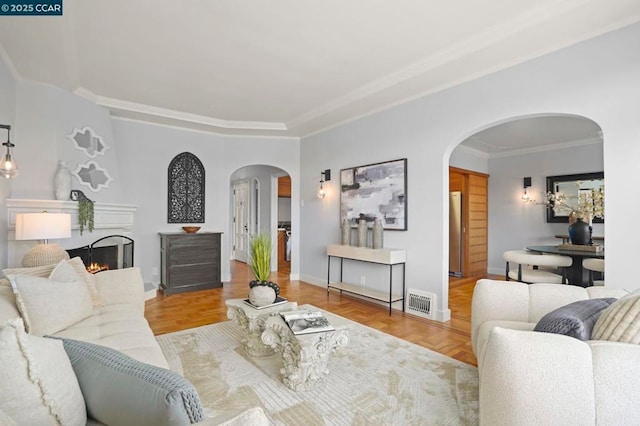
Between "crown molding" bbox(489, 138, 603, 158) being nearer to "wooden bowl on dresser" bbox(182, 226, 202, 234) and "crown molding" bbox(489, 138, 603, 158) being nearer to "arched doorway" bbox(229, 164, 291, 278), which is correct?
"arched doorway" bbox(229, 164, 291, 278)

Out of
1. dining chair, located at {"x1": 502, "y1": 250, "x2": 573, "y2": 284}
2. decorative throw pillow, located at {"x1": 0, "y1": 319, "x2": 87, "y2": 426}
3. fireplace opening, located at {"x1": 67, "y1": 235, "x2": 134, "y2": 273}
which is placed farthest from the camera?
fireplace opening, located at {"x1": 67, "y1": 235, "x2": 134, "y2": 273}

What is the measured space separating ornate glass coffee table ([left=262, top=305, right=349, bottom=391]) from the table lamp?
7.08ft

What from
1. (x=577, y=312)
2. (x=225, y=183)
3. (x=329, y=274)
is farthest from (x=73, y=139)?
(x=577, y=312)

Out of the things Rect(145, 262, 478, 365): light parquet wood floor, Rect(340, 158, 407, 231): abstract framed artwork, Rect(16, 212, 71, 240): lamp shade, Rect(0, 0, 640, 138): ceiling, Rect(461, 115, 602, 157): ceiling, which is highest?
Rect(0, 0, 640, 138): ceiling

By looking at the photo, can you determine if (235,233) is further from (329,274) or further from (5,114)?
(5,114)

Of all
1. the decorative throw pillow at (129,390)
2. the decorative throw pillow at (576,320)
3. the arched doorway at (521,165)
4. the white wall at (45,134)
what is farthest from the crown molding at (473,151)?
the decorative throw pillow at (129,390)

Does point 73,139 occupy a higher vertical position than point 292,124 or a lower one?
lower

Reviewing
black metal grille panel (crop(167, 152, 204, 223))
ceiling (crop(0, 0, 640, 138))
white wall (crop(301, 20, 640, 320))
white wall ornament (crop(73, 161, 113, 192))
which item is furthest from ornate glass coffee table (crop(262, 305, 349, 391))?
black metal grille panel (crop(167, 152, 204, 223))

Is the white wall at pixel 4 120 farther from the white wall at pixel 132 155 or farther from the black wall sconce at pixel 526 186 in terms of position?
the black wall sconce at pixel 526 186

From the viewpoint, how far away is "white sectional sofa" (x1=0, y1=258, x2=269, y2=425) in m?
0.80

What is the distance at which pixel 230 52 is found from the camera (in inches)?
118

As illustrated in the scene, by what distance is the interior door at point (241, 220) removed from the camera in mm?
8055

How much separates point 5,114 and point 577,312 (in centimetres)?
473

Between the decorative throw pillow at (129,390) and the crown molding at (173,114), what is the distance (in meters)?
4.01
